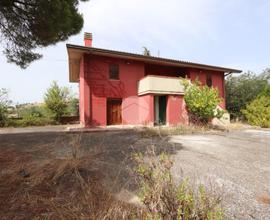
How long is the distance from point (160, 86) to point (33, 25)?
9074mm

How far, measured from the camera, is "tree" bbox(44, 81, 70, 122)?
1989 centimetres

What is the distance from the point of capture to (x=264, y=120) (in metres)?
15.6

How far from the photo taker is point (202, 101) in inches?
514

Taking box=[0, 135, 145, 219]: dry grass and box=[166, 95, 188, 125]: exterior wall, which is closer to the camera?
box=[0, 135, 145, 219]: dry grass

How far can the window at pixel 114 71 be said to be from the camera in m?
15.1

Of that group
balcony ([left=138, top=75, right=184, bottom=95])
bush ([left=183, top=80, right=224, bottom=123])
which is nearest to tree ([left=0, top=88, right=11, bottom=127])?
balcony ([left=138, top=75, right=184, bottom=95])

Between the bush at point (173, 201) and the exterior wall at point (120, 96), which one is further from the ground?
the exterior wall at point (120, 96)

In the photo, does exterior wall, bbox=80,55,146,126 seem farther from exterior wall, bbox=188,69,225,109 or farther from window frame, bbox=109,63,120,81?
exterior wall, bbox=188,69,225,109

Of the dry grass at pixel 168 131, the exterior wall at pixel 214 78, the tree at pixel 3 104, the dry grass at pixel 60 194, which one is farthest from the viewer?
the exterior wall at pixel 214 78

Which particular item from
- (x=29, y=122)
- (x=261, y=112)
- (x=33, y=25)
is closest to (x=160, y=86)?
(x=261, y=112)

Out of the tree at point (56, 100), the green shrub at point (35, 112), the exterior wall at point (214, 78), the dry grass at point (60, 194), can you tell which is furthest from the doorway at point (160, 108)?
the dry grass at point (60, 194)

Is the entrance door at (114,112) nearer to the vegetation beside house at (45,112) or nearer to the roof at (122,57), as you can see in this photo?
the roof at (122,57)

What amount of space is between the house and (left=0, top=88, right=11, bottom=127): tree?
271 inches

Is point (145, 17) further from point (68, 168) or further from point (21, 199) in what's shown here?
point (21, 199)
